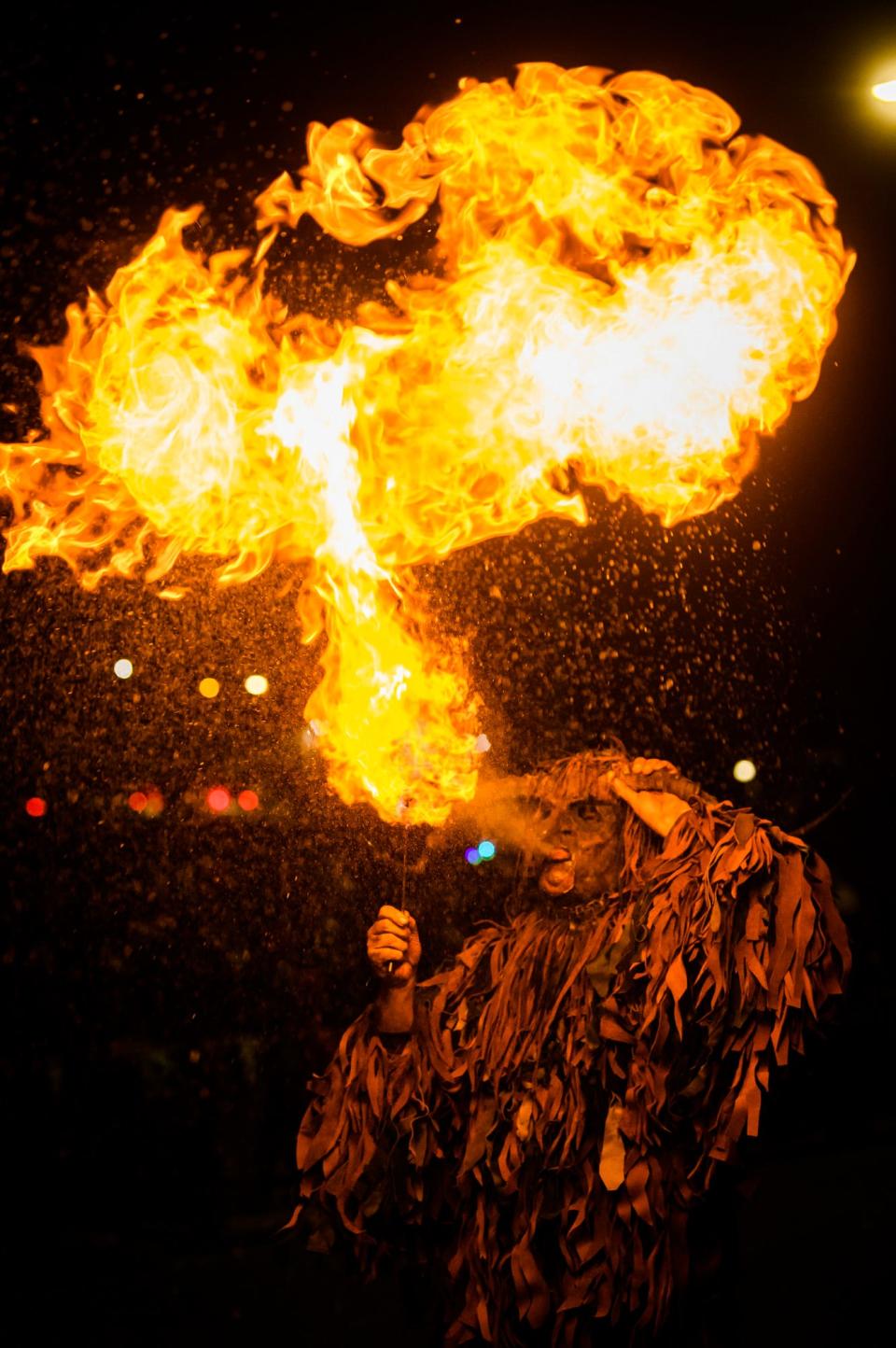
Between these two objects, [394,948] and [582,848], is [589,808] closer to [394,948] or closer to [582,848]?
[582,848]

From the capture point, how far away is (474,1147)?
246 cm

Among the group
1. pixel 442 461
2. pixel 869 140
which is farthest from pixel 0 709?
pixel 869 140

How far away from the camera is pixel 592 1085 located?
240cm

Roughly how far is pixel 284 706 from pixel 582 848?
151 cm

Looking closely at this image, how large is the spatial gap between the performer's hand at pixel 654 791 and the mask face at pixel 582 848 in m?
0.05

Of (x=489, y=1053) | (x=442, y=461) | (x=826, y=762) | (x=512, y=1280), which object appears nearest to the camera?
(x=512, y=1280)

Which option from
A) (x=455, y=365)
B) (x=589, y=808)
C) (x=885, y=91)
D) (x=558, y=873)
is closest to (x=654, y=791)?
(x=589, y=808)

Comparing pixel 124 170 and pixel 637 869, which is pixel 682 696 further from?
pixel 124 170

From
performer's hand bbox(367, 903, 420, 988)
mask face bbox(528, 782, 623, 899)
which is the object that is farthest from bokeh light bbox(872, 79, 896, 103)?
performer's hand bbox(367, 903, 420, 988)

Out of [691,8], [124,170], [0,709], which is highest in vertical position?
[691,8]

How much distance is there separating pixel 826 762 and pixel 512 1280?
209cm

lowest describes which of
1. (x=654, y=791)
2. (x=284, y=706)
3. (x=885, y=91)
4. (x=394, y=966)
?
(x=284, y=706)

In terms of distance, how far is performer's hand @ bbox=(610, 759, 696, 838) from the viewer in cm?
263

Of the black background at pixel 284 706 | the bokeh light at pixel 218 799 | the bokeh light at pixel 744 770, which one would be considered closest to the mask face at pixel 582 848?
the black background at pixel 284 706
